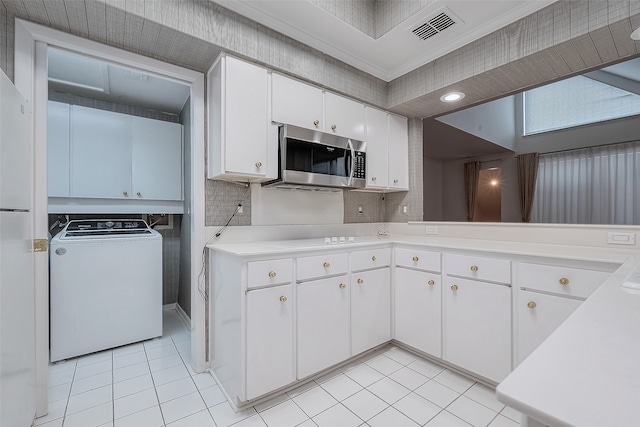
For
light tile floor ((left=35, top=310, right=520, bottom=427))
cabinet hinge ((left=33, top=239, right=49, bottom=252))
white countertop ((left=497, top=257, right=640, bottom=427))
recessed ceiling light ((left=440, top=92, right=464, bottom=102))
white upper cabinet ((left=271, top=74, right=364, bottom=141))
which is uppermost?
recessed ceiling light ((left=440, top=92, right=464, bottom=102))

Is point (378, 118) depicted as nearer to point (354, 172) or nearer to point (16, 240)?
point (354, 172)

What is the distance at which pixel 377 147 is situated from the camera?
2.86 m

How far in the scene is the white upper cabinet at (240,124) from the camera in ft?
6.38

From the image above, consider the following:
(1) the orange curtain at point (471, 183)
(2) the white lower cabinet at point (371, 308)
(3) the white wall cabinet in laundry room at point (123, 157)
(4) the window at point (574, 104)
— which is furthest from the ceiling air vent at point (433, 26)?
(3) the white wall cabinet in laundry room at point (123, 157)

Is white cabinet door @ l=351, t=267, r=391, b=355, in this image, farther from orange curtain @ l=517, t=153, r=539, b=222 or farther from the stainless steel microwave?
orange curtain @ l=517, t=153, r=539, b=222

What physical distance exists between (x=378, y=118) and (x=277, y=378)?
Result: 7.94ft

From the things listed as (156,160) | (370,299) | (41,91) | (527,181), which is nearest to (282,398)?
(370,299)

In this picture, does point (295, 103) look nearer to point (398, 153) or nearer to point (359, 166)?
point (359, 166)

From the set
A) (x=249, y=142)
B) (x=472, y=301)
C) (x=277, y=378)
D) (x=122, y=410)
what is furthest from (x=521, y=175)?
(x=122, y=410)

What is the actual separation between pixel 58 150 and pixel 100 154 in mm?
314

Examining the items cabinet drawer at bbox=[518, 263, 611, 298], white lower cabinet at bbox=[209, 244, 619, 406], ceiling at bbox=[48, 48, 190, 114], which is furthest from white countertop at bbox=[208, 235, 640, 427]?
ceiling at bbox=[48, 48, 190, 114]

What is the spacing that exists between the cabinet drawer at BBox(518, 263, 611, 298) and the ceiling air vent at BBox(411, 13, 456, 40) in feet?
5.80

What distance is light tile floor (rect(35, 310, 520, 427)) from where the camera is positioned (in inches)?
64.5

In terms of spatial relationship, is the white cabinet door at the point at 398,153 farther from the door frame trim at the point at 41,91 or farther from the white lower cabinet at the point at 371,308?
the door frame trim at the point at 41,91
